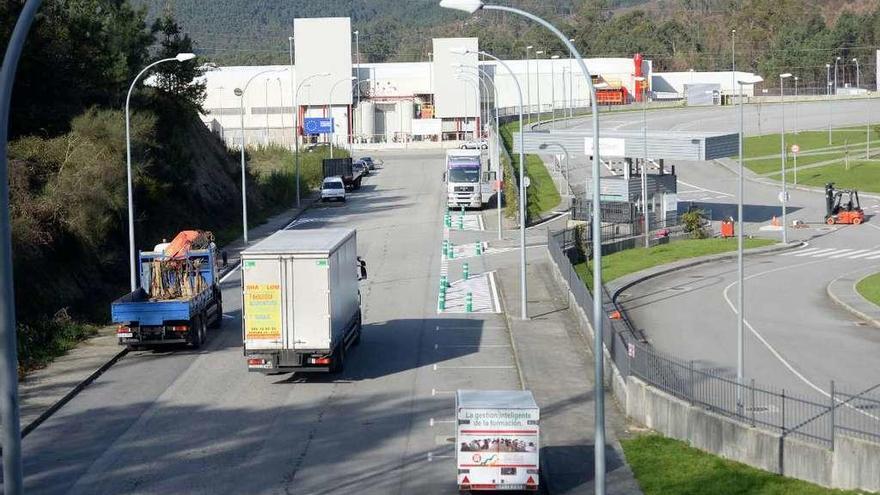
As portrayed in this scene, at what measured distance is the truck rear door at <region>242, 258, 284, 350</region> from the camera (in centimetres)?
2892

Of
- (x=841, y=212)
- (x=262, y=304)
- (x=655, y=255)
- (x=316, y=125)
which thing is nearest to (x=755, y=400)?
(x=262, y=304)

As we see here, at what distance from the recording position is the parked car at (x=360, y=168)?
85.6 metres

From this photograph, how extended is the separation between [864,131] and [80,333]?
91.6 m

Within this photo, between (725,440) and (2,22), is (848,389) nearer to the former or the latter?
(725,440)

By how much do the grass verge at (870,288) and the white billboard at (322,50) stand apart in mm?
79489

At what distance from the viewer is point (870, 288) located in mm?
44781

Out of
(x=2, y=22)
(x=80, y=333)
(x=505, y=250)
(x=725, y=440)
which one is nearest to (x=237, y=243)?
(x=505, y=250)

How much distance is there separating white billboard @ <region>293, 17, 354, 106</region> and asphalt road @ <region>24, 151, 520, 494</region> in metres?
82.7

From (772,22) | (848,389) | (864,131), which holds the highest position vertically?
(772,22)

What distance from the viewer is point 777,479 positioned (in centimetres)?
2092

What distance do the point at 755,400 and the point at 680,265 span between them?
29039 millimetres

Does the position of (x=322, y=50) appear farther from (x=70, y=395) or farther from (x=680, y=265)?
(x=70, y=395)

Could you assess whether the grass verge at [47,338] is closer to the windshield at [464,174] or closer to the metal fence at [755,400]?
the metal fence at [755,400]

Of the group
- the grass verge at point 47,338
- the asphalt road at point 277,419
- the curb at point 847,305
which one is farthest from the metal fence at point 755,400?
the grass verge at point 47,338
